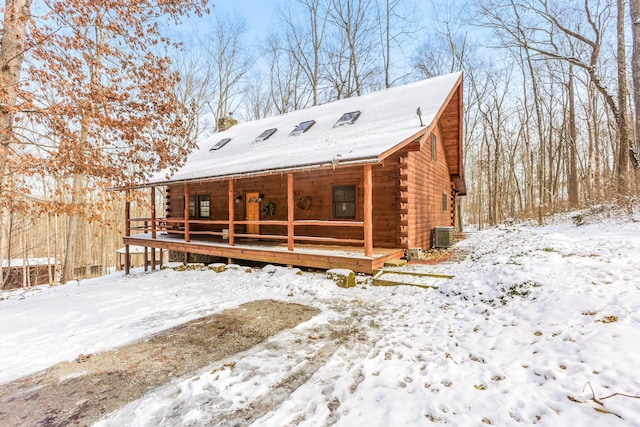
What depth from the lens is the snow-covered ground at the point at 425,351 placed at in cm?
233

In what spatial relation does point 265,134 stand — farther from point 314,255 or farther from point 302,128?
point 314,255

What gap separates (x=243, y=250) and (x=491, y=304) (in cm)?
710

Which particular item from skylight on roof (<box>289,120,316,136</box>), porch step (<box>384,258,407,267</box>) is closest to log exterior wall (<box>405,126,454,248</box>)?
porch step (<box>384,258,407,267</box>)

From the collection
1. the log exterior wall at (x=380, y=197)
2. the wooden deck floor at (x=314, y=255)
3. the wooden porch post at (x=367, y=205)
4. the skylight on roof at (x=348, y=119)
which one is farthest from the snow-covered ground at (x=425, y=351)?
the skylight on roof at (x=348, y=119)

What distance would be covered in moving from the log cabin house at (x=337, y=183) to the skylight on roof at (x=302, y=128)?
0.32 ft

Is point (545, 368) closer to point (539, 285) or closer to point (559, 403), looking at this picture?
point (559, 403)

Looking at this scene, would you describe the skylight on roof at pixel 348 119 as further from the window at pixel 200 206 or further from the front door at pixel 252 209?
the window at pixel 200 206

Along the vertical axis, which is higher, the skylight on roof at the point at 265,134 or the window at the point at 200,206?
the skylight on roof at the point at 265,134

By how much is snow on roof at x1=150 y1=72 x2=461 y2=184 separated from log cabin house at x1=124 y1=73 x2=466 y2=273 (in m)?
0.05

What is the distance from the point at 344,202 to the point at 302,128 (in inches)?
171

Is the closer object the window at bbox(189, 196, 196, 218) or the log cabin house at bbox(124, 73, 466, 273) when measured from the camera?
the log cabin house at bbox(124, 73, 466, 273)

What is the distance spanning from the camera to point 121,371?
3.37 m

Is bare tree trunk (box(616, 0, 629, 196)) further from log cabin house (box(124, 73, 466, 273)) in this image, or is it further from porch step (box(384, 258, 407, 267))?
porch step (box(384, 258, 407, 267))

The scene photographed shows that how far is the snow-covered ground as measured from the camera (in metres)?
2.33
